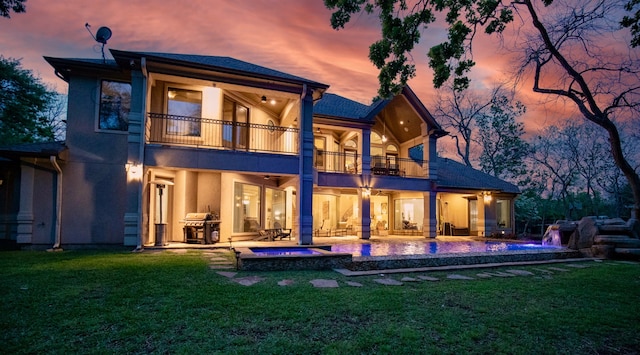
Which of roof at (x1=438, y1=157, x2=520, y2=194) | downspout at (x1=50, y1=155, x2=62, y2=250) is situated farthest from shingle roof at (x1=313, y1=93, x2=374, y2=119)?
downspout at (x1=50, y1=155, x2=62, y2=250)

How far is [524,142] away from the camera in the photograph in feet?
90.0

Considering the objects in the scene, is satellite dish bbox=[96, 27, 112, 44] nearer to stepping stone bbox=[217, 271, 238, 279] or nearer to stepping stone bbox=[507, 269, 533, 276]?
stepping stone bbox=[217, 271, 238, 279]

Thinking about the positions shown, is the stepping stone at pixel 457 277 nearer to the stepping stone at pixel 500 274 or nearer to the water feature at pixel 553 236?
the stepping stone at pixel 500 274

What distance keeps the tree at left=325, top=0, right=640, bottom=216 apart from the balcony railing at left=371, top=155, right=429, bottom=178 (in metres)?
9.43

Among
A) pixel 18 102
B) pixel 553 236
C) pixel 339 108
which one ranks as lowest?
pixel 553 236

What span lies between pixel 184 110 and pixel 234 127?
195cm

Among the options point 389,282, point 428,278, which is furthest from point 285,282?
point 428,278

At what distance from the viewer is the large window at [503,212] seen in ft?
72.6

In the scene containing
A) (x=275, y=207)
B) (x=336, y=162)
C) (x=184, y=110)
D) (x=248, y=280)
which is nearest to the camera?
(x=248, y=280)

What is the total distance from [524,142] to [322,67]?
1855cm

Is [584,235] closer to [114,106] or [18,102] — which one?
[114,106]

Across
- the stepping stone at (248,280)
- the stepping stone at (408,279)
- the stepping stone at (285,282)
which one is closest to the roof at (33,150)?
the stepping stone at (248,280)

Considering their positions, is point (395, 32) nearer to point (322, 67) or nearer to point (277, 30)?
point (277, 30)

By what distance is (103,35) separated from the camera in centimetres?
1203
